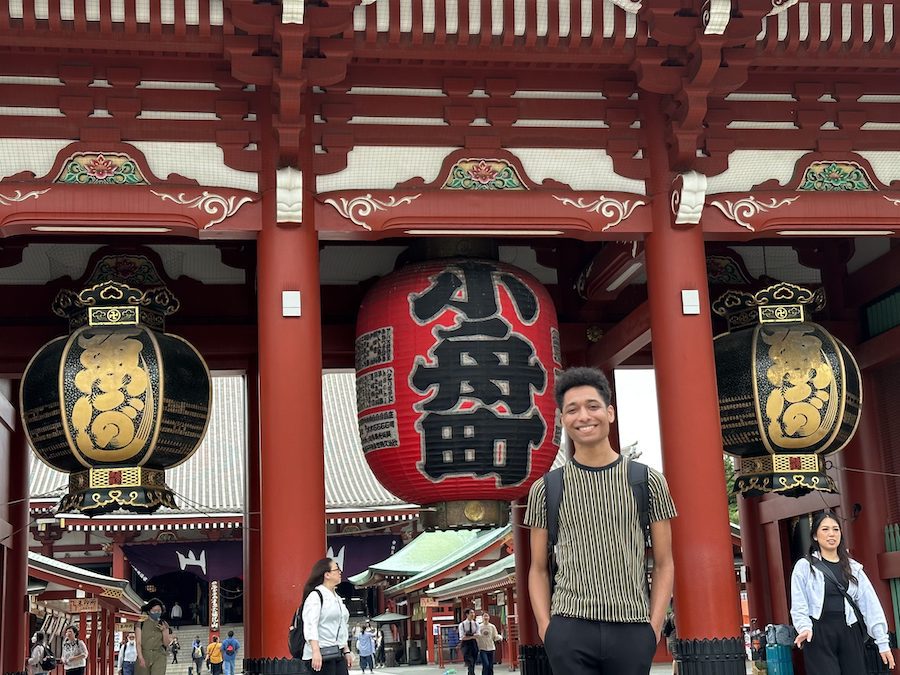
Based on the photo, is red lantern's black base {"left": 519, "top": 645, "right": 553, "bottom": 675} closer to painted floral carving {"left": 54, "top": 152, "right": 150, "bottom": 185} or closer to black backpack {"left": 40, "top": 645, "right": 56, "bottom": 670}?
painted floral carving {"left": 54, "top": 152, "right": 150, "bottom": 185}

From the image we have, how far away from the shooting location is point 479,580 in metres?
26.1

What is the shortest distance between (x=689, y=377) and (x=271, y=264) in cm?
288

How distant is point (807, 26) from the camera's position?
797 centimetres

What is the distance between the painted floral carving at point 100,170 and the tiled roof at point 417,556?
23.9m

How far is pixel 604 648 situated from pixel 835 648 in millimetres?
3362

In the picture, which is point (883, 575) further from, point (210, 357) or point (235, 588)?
point (235, 588)

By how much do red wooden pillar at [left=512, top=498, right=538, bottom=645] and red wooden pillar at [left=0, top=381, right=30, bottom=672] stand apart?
4.78 metres

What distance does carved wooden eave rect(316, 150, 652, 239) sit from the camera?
7.96 m

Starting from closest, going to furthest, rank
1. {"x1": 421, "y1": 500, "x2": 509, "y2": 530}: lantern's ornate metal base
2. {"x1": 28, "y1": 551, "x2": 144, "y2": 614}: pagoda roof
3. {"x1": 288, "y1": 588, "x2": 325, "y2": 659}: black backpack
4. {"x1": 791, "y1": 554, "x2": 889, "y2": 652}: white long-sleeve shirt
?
{"x1": 791, "y1": 554, "x2": 889, "y2": 652}: white long-sleeve shirt < {"x1": 288, "y1": 588, "x2": 325, "y2": 659}: black backpack < {"x1": 421, "y1": 500, "x2": 509, "y2": 530}: lantern's ornate metal base < {"x1": 28, "y1": 551, "x2": 144, "y2": 614}: pagoda roof

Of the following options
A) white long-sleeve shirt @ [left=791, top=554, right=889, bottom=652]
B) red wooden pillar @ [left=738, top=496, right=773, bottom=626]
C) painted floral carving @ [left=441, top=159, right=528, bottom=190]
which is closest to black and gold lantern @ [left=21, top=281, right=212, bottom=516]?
painted floral carving @ [left=441, top=159, right=528, bottom=190]

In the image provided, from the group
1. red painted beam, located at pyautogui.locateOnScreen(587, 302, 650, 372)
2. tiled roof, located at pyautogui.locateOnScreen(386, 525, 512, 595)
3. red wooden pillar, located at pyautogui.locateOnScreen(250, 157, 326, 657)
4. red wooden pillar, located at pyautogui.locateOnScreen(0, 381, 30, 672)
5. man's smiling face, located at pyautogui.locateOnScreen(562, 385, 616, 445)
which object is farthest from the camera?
tiled roof, located at pyautogui.locateOnScreen(386, 525, 512, 595)

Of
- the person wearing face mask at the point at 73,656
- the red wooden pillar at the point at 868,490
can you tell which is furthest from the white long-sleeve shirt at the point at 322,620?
the person wearing face mask at the point at 73,656

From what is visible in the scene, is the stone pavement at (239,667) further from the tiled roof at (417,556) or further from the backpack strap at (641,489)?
the backpack strap at (641,489)

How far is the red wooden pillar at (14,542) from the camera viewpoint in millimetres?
11281
